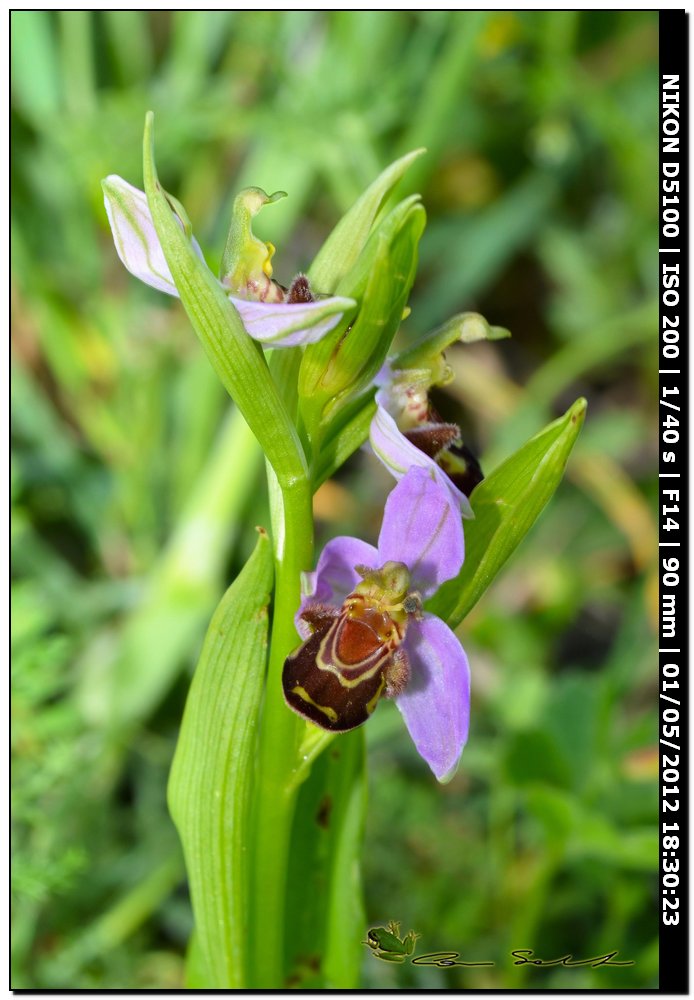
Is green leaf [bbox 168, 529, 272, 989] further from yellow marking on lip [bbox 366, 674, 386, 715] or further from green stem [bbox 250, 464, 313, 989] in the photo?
yellow marking on lip [bbox 366, 674, 386, 715]

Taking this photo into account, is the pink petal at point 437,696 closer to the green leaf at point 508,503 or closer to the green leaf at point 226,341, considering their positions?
the green leaf at point 508,503

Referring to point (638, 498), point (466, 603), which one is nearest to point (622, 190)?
A: point (638, 498)

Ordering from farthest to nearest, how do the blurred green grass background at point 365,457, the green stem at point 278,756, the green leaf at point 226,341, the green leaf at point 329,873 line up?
the blurred green grass background at point 365,457 < the green leaf at point 329,873 < the green stem at point 278,756 < the green leaf at point 226,341

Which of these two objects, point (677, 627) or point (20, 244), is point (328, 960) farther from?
point (20, 244)

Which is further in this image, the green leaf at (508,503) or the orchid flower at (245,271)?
the green leaf at (508,503)

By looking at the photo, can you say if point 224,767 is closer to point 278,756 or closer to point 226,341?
point 278,756

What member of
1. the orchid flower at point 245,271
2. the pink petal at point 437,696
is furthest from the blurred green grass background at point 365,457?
the orchid flower at point 245,271
